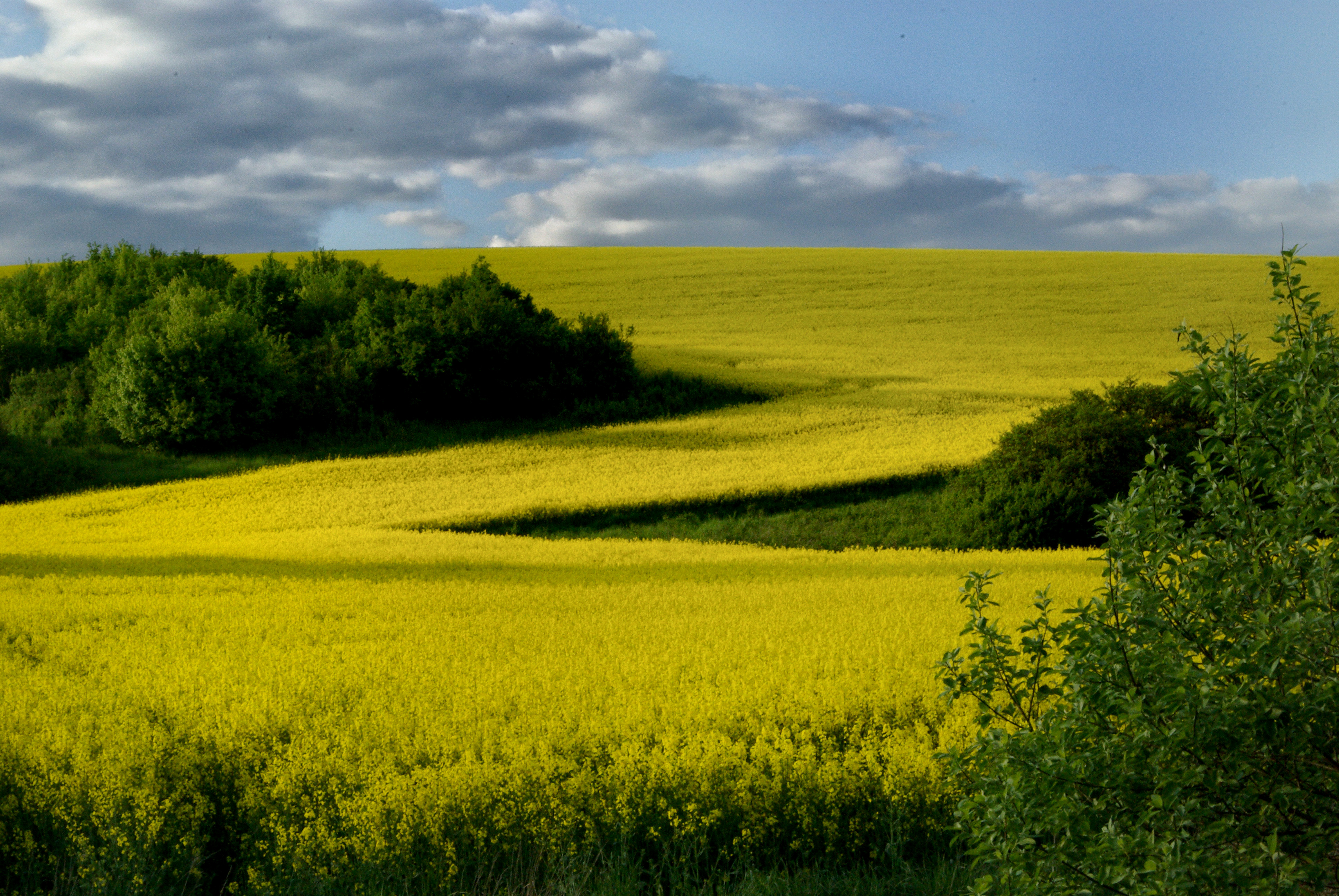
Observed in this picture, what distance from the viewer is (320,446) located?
35.3m

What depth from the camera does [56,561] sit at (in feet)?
62.5

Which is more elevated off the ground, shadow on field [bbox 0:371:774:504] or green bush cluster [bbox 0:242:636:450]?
green bush cluster [bbox 0:242:636:450]

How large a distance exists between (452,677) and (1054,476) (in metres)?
17.1

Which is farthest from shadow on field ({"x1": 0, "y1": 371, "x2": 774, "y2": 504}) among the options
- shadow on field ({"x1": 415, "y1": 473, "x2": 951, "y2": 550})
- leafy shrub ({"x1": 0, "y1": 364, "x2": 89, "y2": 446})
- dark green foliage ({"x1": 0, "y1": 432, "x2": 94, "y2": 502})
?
shadow on field ({"x1": 415, "y1": 473, "x2": 951, "y2": 550})

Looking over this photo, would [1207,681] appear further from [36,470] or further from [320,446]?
[36,470]

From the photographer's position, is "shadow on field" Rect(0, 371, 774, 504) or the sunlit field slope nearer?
the sunlit field slope

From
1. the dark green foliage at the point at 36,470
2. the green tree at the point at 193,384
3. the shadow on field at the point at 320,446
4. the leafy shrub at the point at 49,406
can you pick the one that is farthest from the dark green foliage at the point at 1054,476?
the leafy shrub at the point at 49,406

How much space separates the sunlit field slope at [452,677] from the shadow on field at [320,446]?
9.43ft

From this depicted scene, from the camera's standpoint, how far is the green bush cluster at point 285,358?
34.6 meters

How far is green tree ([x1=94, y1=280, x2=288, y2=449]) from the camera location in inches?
1339

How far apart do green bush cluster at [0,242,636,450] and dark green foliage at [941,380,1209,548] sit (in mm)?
19458

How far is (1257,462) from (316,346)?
128 feet

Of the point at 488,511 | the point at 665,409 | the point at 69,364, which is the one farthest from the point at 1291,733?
the point at 69,364

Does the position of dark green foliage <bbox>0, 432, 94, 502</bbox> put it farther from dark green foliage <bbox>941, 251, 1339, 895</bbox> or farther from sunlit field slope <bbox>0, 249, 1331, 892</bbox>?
dark green foliage <bbox>941, 251, 1339, 895</bbox>
